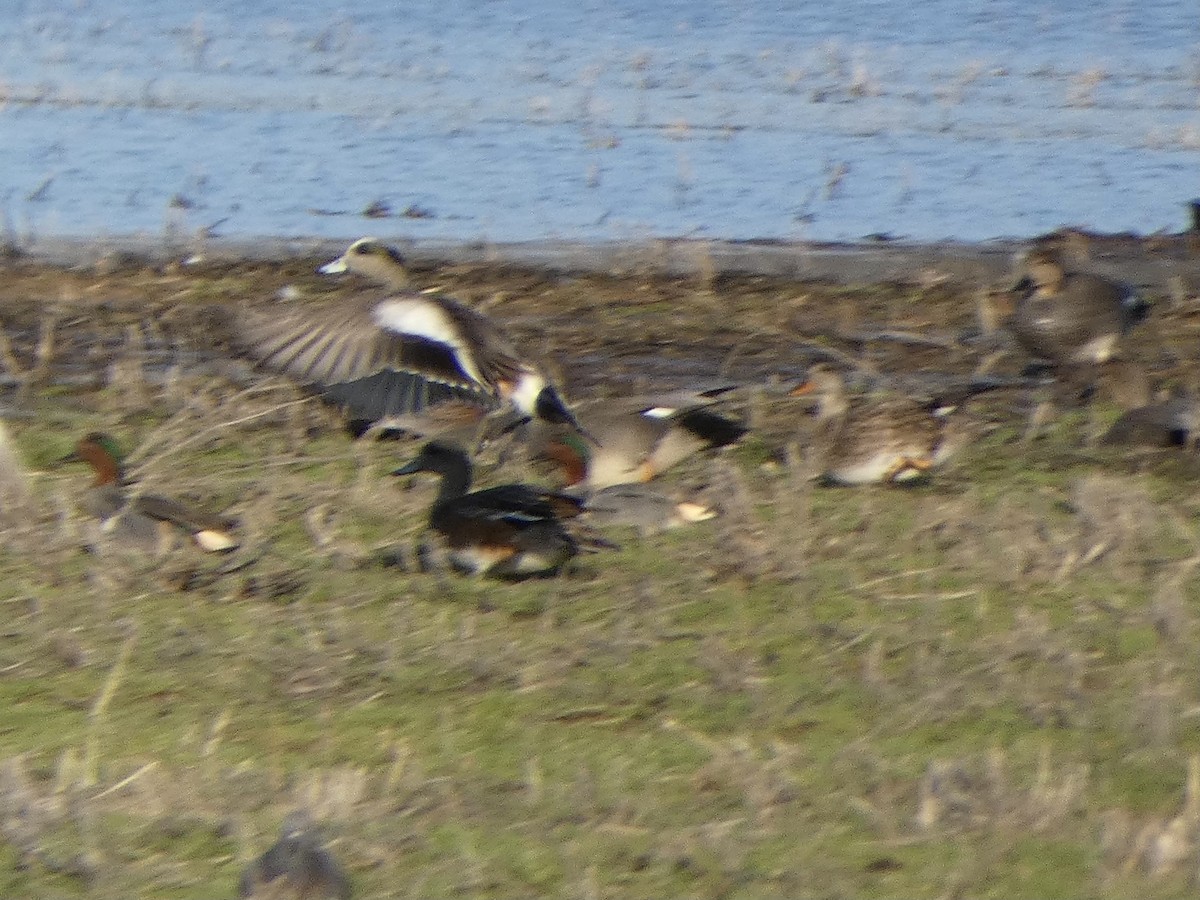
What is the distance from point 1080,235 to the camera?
9.61 m

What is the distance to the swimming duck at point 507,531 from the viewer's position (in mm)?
5066

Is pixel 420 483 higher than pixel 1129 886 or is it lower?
lower

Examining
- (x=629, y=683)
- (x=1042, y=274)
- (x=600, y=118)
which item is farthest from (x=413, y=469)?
(x=600, y=118)

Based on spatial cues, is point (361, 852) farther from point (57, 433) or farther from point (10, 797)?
point (57, 433)

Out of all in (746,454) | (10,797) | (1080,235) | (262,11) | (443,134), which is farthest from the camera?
(262,11)

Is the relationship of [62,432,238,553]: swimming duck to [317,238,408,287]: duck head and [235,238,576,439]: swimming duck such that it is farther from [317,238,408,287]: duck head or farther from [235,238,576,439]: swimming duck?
[317,238,408,287]: duck head

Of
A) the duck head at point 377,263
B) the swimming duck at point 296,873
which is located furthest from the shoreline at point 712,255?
the swimming duck at point 296,873

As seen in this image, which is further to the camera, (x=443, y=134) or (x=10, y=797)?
(x=443, y=134)

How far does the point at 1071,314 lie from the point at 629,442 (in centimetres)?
184

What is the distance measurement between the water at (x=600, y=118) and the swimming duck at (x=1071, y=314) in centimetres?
279

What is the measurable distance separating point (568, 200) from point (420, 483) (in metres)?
5.47

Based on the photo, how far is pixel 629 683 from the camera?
4.39 m

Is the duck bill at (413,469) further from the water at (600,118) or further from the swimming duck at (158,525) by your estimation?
the water at (600,118)

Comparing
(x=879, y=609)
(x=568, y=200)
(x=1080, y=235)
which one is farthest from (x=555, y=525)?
(x=568, y=200)
